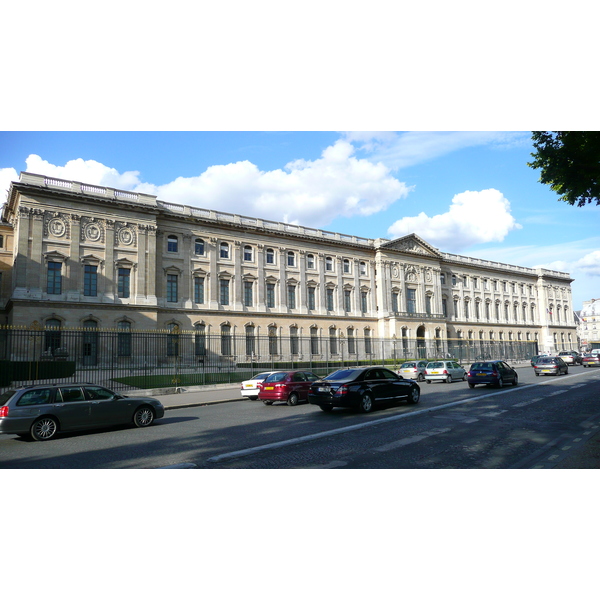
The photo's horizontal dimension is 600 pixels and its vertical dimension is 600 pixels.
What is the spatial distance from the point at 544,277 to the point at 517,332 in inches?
575

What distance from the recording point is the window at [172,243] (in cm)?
4759

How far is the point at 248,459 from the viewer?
876 centimetres

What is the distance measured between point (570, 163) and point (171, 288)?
133 ft

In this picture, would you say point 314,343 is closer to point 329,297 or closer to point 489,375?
point 329,297

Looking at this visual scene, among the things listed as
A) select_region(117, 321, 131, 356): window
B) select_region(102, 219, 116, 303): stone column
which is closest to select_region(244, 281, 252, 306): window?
select_region(102, 219, 116, 303): stone column

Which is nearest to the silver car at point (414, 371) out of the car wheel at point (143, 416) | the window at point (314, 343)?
the window at point (314, 343)

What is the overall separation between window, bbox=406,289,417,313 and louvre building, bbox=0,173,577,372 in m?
0.16

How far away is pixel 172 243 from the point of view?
4788 centimetres

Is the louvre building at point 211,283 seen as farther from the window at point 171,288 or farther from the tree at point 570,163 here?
the tree at point 570,163

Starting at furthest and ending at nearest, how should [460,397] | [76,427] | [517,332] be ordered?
[517,332] → [460,397] → [76,427]

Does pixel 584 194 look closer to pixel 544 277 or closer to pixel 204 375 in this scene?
pixel 204 375

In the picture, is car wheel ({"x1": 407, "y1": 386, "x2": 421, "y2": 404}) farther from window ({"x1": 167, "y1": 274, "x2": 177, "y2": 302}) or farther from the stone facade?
window ({"x1": 167, "y1": 274, "x2": 177, "y2": 302})

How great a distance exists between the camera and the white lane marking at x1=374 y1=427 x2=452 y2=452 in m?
9.43
